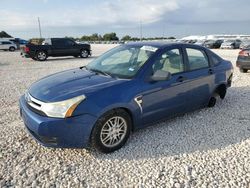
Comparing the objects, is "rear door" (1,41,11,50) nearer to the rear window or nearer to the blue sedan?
the blue sedan

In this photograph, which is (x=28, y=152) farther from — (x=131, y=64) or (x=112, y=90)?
(x=131, y=64)

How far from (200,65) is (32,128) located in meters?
3.35

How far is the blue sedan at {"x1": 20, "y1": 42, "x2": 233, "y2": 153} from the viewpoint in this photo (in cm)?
322

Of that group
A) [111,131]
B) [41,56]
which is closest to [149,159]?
[111,131]

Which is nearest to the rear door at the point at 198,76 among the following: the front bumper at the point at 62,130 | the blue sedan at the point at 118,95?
the blue sedan at the point at 118,95

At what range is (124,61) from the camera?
441 cm

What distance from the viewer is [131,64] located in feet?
13.8

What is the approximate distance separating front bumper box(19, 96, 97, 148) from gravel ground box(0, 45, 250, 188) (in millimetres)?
303

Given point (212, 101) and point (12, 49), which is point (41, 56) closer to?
point (212, 101)

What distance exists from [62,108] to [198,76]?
109 inches

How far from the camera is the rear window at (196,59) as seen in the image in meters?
4.77

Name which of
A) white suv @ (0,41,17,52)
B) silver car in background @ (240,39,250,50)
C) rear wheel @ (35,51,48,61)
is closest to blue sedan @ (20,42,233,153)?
silver car in background @ (240,39,250,50)

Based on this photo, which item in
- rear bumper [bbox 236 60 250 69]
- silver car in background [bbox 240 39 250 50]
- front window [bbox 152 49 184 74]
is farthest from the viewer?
silver car in background [bbox 240 39 250 50]

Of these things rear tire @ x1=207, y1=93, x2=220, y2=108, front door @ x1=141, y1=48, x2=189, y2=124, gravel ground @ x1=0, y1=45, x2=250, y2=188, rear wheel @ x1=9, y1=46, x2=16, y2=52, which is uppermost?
front door @ x1=141, y1=48, x2=189, y2=124
